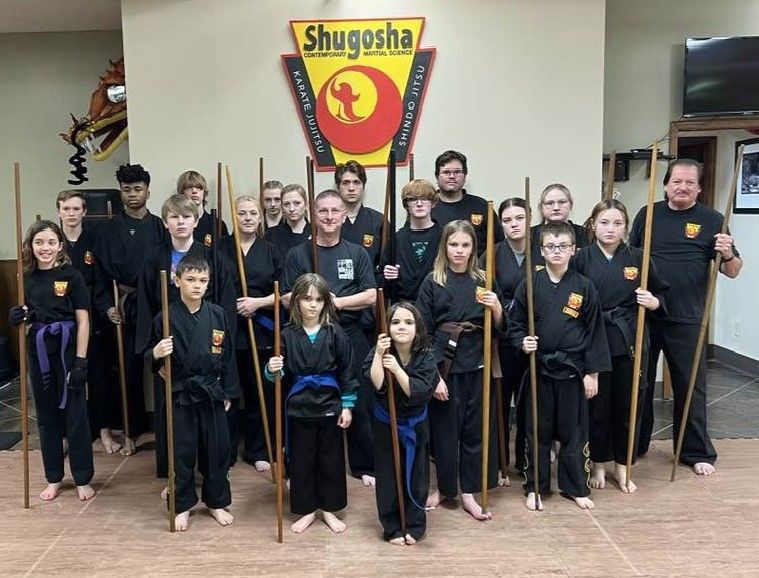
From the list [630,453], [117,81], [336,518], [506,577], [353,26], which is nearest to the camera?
[506,577]

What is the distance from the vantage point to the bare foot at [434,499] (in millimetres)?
3064

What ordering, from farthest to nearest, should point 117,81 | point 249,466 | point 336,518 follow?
point 117,81
point 249,466
point 336,518

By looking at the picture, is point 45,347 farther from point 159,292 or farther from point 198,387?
point 198,387

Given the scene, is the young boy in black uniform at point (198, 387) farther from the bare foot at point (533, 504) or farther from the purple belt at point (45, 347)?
the bare foot at point (533, 504)

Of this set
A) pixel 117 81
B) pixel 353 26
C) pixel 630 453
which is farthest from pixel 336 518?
pixel 117 81

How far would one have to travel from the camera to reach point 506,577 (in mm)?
2494

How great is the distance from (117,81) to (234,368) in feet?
9.52

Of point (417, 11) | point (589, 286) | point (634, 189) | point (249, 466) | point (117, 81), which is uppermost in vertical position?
point (417, 11)

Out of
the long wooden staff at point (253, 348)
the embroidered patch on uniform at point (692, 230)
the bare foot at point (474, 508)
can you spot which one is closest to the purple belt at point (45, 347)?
the long wooden staff at point (253, 348)

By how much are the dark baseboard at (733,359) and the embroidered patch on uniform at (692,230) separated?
7.70 ft

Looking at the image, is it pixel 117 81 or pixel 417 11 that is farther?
pixel 117 81

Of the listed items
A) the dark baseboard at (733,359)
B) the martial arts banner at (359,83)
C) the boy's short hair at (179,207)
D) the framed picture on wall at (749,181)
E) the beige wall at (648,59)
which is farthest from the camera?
the dark baseboard at (733,359)

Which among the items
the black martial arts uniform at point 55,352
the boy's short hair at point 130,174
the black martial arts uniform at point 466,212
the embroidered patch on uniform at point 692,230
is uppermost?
the boy's short hair at point 130,174

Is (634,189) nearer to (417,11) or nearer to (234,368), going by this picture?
(417,11)
